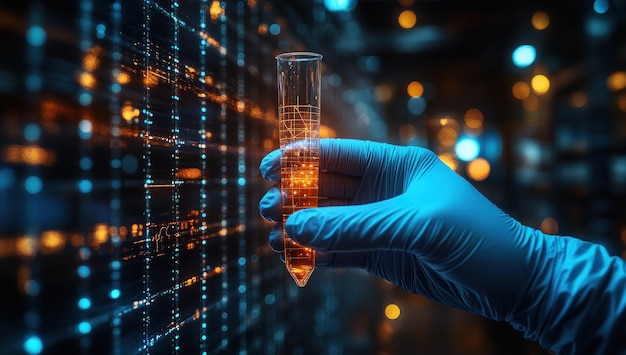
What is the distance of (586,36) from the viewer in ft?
16.6

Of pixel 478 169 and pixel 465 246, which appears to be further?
pixel 478 169

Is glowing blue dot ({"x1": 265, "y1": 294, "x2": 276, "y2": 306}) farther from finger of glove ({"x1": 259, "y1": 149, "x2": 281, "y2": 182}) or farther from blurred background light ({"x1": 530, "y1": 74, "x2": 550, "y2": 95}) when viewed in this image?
blurred background light ({"x1": 530, "y1": 74, "x2": 550, "y2": 95})

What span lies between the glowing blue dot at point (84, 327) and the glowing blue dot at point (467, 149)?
6.24 metres

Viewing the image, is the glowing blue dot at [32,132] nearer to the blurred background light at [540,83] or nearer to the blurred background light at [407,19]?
the blurred background light at [407,19]

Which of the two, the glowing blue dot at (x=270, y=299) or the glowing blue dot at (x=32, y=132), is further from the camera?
the glowing blue dot at (x=270, y=299)

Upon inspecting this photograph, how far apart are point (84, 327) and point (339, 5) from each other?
3901 millimetres

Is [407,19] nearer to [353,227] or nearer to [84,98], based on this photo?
[353,227]

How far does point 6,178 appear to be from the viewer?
2.32 feet

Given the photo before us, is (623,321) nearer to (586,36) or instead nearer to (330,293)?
(330,293)

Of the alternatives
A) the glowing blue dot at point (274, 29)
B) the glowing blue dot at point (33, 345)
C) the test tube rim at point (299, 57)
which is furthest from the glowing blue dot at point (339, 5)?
the glowing blue dot at point (33, 345)

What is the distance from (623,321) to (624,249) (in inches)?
145

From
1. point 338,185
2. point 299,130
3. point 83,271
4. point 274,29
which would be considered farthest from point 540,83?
point 83,271

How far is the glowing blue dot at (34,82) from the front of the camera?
742mm

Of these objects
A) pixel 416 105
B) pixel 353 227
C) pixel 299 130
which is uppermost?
pixel 416 105
